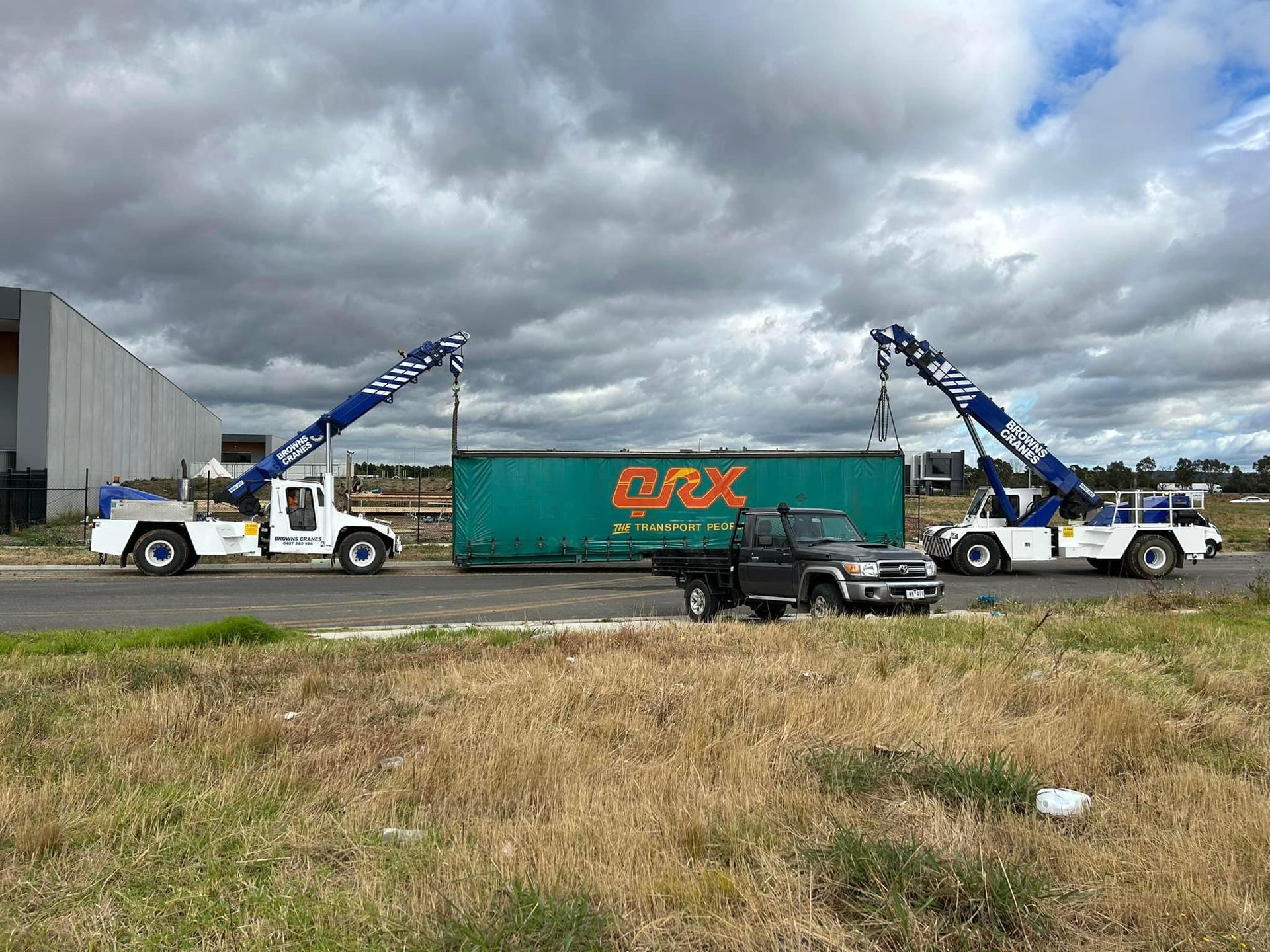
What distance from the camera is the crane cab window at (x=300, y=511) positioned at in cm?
2267

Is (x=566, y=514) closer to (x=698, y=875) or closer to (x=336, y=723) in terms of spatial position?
(x=336, y=723)

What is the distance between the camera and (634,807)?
4.29 m

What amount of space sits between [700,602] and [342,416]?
46.2 feet

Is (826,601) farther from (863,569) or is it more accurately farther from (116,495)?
(116,495)

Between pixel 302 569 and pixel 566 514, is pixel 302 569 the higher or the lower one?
the lower one

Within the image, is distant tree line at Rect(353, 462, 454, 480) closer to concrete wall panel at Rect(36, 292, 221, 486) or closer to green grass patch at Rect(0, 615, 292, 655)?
concrete wall panel at Rect(36, 292, 221, 486)

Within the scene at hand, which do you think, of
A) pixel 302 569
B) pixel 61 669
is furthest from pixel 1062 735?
pixel 302 569

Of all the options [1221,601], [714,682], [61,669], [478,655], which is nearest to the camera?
[714,682]

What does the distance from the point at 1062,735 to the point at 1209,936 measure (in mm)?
2607

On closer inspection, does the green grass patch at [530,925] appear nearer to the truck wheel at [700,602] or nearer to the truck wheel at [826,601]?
the truck wheel at [826,601]

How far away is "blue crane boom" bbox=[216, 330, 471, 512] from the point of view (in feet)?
76.9

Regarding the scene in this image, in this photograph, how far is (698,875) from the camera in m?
3.58

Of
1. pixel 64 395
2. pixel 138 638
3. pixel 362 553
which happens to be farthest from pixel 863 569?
pixel 64 395

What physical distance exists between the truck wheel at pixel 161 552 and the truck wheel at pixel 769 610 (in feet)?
50.5
